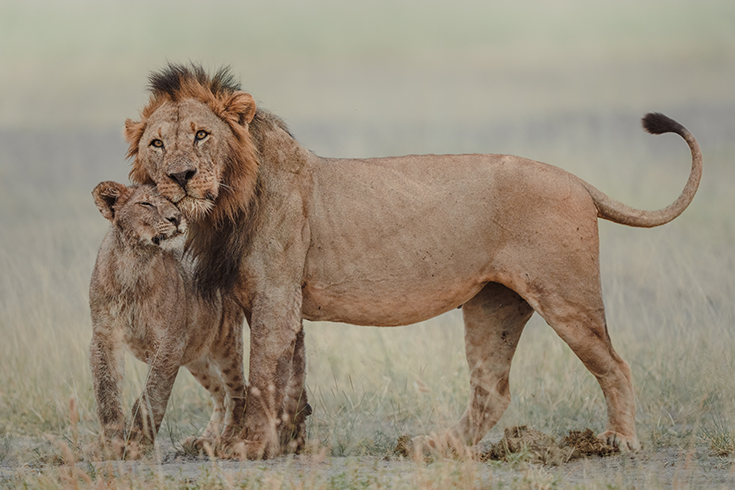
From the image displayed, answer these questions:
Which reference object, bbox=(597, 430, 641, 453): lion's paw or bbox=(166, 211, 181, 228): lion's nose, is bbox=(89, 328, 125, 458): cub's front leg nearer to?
bbox=(166, 211, 181, 228): lion's nose

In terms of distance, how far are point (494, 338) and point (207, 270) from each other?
1701 mm

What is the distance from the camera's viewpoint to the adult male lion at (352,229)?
186 inches

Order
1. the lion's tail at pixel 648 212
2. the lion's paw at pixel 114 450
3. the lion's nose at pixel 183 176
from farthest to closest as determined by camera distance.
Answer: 1. the lion's tail at pixel 648 212
2. the lion's paw at pixel 114 450
3. the lion's nose at pixel 183 176

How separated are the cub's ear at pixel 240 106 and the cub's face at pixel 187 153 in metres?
0.07

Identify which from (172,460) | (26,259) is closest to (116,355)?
(172,460)

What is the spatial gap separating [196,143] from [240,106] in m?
0.31

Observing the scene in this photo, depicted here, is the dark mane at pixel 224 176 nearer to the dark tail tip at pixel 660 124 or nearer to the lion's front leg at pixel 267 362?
the lion's front leg at pixel 267 362

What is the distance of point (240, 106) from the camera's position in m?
4.79

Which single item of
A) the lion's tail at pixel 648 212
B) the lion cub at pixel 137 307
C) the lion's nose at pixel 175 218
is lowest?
the lion cub at pixel 137 307

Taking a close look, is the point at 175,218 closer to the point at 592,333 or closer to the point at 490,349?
the point at 490,349

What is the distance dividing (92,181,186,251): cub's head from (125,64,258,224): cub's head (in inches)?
2.8

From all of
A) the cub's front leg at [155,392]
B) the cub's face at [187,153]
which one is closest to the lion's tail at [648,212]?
the cub's face at [187,153]

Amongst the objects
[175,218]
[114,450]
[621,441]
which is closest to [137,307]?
[175,218]

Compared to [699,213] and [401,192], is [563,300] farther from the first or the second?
[699,213]
